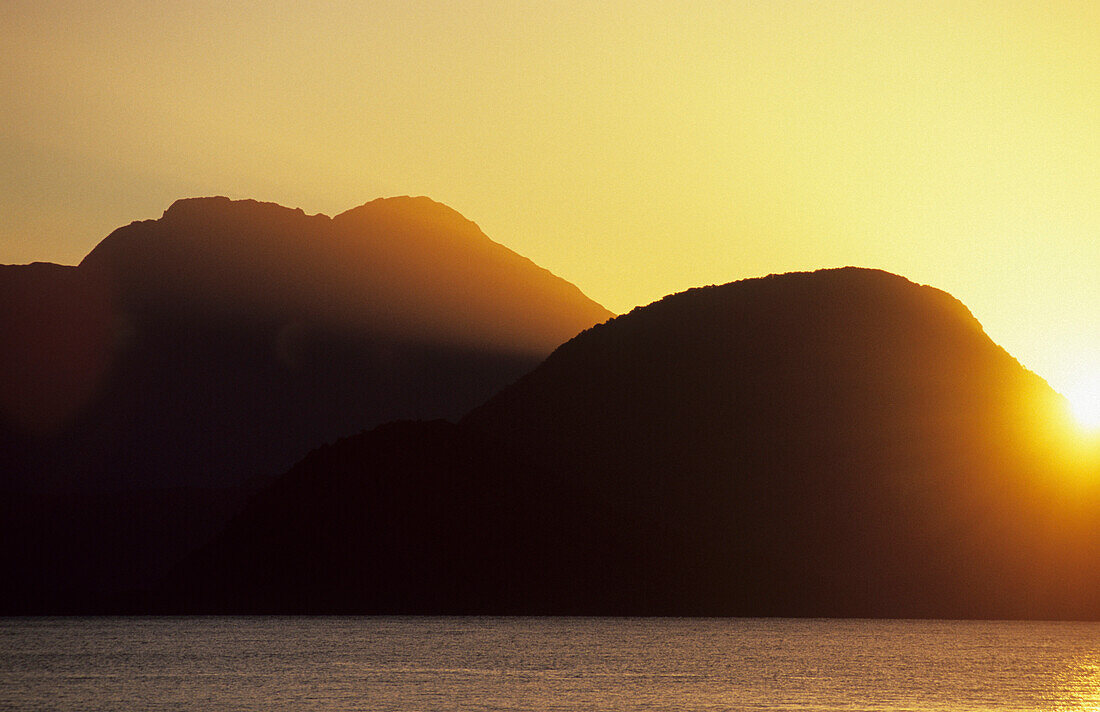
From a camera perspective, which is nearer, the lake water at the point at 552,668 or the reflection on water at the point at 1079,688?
the reflection on water at the point at 1079,688

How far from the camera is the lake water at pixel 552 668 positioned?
82.4 m

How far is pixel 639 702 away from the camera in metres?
81.2

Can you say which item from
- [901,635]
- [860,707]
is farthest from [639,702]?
[901,635]

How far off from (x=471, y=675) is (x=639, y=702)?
24835mm

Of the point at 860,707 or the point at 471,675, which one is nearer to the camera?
the point at 860,707

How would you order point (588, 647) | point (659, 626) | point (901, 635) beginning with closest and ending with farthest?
1. point (588, 647)
2. point (901, 635)
3. point (659, 626)

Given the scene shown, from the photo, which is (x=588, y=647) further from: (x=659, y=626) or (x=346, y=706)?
(x=346, y=706)

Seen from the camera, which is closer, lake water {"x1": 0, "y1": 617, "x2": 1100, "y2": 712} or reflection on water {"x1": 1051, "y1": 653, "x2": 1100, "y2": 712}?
reflection on water {"x1": 1051, "y1": 653, "x2": 1100, "y2": 712}

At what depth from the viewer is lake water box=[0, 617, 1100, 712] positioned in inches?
3246

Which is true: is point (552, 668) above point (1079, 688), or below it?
above

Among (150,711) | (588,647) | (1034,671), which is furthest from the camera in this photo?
(588,647)

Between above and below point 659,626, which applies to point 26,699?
below

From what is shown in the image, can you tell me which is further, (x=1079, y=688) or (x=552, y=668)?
(x=552, y=668)

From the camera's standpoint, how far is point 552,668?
363 feet
